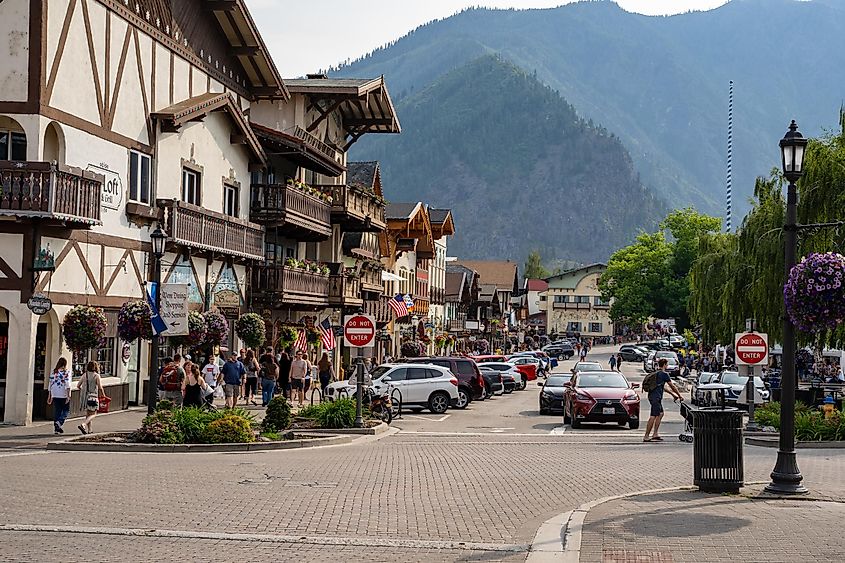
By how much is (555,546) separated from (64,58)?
18931 millimetres

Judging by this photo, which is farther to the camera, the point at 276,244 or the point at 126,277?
the point at 276,244

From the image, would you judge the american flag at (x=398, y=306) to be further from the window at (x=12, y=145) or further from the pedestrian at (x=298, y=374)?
the window at (x=12, y=145)

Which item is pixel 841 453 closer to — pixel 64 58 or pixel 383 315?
pixel 64 58

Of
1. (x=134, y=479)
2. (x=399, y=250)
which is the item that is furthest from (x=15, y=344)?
(x=399, y=250)

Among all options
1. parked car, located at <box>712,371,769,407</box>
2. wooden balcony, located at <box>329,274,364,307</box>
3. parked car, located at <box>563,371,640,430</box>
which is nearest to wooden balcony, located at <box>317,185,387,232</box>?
wooden balcony, located at <box>329,274,364,307</box>

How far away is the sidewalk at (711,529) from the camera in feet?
33.6

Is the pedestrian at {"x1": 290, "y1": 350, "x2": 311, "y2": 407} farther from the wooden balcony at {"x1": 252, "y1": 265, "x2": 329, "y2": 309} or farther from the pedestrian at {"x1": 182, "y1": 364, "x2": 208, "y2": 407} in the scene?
the pedestrian at {"x1": 182, "y1": 364, "x2": 208, "y2": 407}

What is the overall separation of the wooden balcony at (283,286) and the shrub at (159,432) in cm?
1786

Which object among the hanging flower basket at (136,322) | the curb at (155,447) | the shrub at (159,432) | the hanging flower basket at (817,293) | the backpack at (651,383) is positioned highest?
the hanging flower basket at (817,293)

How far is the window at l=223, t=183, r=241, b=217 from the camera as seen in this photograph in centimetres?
3706

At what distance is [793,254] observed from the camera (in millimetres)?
15469

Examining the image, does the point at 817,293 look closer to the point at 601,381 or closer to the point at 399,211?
the point at 601,381

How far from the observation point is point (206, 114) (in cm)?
3331

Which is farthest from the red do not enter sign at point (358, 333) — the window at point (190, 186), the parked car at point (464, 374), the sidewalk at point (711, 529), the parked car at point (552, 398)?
the sidewalk at point (711, 529)
